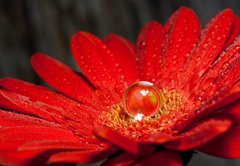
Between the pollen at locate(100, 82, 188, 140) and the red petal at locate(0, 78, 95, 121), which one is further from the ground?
the red petal at locate(0, 78, 95, 121)

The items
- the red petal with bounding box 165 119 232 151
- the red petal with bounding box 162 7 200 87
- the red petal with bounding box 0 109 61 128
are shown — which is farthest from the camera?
the red petal with bounding box 162 7 200 87

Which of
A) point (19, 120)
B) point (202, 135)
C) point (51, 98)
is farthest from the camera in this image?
point (51, 98)

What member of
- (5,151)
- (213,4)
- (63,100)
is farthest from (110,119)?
(213,4)

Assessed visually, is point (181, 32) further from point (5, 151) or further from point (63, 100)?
point (5, 151)

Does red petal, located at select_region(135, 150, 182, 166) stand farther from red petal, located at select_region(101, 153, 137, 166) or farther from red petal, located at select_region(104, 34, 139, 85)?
red petal, located at select_region(104, 34, 139, 85)

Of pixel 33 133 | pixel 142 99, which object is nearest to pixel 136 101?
pixel 142 99

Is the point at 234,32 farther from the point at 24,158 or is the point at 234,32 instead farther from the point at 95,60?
the point at 24,158

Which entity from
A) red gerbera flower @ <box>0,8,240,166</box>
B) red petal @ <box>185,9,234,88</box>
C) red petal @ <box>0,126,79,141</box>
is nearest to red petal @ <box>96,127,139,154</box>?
red gerbera flower @ <box>0,8,240,166</box>
